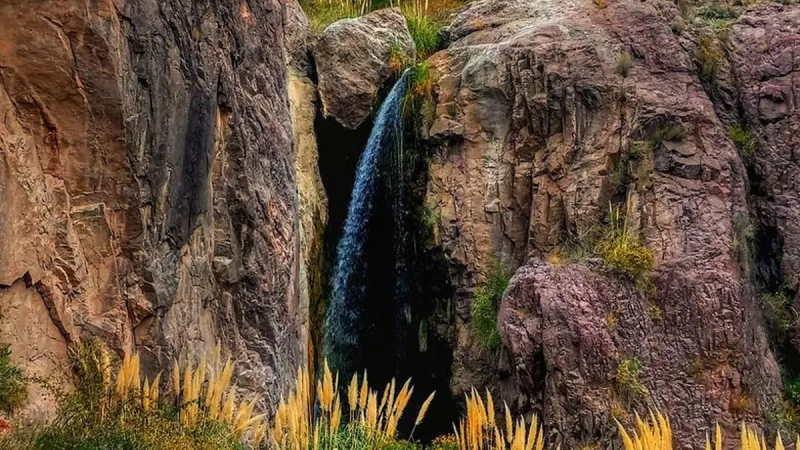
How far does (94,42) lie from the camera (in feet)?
16.5

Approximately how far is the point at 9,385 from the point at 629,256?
22.8 feet

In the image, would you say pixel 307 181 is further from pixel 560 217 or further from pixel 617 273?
pixel 617 273

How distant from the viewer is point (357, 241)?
38.4ft

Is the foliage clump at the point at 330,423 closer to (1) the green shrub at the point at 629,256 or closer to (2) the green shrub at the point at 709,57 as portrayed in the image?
(1) the green shrub at the point at 629,256

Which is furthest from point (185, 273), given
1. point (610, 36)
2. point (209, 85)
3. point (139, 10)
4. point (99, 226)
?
point (610, 36)

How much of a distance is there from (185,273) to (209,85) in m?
1.85

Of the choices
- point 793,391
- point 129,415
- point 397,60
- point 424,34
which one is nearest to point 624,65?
point 397,60

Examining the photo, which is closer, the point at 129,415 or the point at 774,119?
the point at 129,415

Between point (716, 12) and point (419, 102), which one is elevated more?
point (716, 12)

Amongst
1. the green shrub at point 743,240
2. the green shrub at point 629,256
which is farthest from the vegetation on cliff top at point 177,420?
the green shrub at point 743,240

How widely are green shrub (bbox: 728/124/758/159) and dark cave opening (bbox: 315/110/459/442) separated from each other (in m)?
4.86

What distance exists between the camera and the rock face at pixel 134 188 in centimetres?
482

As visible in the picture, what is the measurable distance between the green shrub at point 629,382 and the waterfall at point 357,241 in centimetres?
473

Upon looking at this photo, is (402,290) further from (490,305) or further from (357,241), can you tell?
(490,305)
